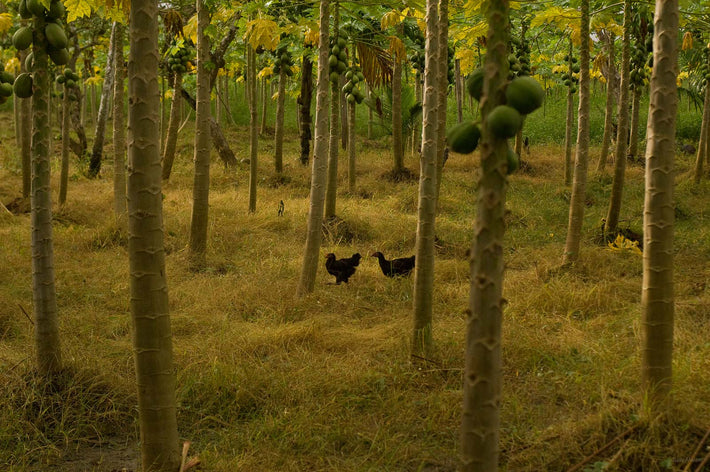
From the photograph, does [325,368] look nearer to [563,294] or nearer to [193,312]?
[193,312]

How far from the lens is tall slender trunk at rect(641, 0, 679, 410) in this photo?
3.40 metres

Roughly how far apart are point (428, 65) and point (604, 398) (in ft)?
8.90

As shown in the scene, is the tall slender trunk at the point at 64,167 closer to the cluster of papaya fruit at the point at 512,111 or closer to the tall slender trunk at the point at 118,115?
the tall slender trunk at the point at 118,115

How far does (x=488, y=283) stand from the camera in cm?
197

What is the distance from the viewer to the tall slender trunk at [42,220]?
12.5 ft

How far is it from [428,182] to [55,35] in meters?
2.74

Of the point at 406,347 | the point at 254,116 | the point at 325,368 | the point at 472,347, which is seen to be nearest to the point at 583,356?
the point at 406,347

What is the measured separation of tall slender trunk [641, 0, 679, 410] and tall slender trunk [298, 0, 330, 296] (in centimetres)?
351

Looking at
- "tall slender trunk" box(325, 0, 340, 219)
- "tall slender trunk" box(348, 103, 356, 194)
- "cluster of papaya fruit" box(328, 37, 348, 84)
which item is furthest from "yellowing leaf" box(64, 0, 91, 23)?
"tall slender trunk" box(348, 103, 356, 194)

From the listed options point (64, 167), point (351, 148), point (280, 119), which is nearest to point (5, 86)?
point (64, 167)

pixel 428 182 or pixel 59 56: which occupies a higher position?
pixel 59 56

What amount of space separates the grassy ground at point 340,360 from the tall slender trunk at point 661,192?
0.47 meters

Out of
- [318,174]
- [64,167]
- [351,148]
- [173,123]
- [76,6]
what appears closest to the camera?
[76,6]

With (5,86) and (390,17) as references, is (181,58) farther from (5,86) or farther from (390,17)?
(5,86)
